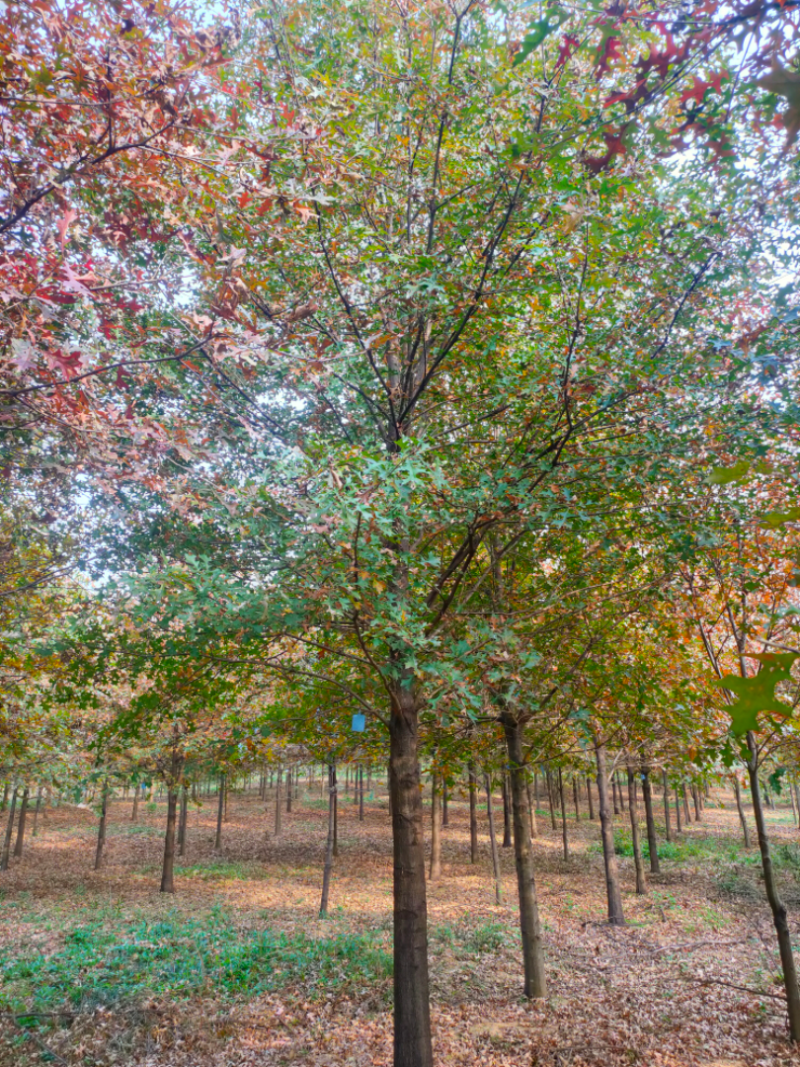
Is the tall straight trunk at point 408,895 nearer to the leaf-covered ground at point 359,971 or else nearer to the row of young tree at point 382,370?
the row of young tree at point 382,370

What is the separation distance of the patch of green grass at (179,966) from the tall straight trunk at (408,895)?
3703 mm

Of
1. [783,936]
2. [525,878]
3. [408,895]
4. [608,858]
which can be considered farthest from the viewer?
[608,858]

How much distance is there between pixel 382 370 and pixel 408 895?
17.6ft

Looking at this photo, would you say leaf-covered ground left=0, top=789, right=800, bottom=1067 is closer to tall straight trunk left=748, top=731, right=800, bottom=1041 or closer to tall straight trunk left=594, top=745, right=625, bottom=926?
tall straight trunk left=748, top=731, right=800, bottom=1041

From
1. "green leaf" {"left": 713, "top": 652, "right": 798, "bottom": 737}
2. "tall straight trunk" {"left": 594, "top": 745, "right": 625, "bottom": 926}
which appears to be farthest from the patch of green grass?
"green leaf" {"left": 713, "top": 652, "right": 798, "bottom": 737}

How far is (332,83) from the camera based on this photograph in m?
5.37

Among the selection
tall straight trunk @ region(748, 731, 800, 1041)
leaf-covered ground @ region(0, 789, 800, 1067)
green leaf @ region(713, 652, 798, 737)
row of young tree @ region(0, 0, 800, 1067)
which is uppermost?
row of young tree @ region(0, 0, 800, 1067)

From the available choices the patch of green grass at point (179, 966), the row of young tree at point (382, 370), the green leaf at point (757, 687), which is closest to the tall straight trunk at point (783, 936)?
the row of young tree at point (382, 370)

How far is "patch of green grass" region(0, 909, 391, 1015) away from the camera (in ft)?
26.0

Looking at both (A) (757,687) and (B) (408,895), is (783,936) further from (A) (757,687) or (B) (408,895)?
(A) (757,687)

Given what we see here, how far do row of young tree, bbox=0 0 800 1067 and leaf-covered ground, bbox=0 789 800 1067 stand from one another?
78.3 inches

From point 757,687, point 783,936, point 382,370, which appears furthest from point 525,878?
point 757,687

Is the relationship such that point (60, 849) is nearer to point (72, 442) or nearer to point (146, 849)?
point (146, 849)

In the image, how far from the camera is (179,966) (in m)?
9.16
